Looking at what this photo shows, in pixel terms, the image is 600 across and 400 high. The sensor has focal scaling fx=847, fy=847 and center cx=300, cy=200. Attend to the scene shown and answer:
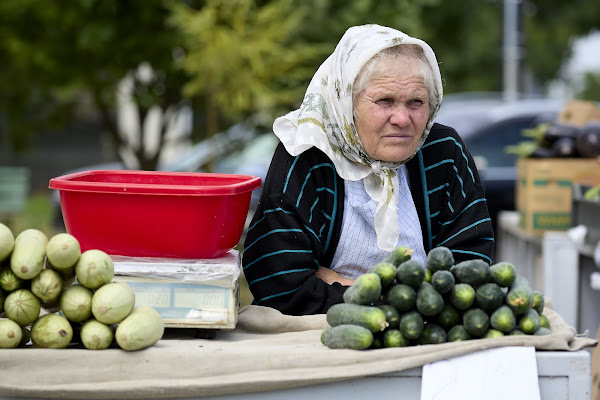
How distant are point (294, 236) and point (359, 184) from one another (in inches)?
12.4

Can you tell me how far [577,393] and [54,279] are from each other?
1.34 meters

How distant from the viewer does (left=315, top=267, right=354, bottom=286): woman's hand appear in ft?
8.64

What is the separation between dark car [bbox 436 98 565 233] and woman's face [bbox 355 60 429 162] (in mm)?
4960

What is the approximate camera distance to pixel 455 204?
2754 mm

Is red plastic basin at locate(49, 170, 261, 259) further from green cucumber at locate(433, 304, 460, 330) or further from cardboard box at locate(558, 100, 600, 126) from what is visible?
cardboard box at locate(558, 100, 600, 126)

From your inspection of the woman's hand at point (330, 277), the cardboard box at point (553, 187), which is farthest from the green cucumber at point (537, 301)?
the cardboard box at point (553, 187)

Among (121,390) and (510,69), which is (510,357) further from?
(510,69)

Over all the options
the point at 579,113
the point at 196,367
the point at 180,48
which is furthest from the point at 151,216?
the point at 180,48

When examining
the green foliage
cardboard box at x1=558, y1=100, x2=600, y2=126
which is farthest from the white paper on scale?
the green foliage

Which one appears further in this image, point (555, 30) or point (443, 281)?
point (555, 30)

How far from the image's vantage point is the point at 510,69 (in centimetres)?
1498

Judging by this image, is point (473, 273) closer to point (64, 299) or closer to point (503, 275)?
point (503, 275)

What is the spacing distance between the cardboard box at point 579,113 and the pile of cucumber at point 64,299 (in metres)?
3.90

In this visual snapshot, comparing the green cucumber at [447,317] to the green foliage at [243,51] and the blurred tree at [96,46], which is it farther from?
the blurred tree at [96,46]
